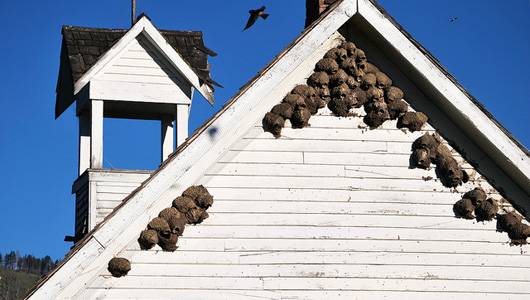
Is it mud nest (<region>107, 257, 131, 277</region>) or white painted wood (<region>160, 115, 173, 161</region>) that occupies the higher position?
white painted wood (<region>160, 115, 173, 161</region>)

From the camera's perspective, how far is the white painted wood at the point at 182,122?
2114cm

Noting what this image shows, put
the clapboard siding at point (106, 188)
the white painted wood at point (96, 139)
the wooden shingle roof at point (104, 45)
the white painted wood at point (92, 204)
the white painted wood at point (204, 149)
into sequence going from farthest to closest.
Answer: the wooden shingle roof at point (104, 45)
the white painted wood at point (96, 139)
the clapboard siding at point (106, 188)
the white painted wood at point (92, 204)
the white painted wood at point (204, 149)

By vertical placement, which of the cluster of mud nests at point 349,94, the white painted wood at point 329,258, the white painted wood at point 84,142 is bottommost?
the white painted wood at point 329,258

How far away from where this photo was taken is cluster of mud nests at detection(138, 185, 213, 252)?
1307 cm

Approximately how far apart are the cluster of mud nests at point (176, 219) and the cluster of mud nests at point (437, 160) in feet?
7.96

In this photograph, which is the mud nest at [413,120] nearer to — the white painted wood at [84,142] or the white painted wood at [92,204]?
the white painted wood at [92,204]

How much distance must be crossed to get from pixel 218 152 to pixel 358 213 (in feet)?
5.53

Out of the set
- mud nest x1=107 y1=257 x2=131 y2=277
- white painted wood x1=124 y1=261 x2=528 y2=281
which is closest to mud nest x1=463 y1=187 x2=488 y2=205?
white painted wood x1=124 y1=261 x2=528 y2=281

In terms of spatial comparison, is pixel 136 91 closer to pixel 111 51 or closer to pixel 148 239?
pixel 111 51

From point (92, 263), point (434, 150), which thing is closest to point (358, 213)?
point (434, 150)

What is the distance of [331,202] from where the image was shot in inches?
540

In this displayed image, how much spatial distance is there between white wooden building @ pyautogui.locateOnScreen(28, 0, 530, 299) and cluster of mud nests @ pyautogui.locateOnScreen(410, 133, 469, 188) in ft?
0.28

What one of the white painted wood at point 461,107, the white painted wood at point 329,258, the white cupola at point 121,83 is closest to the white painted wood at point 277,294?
the white painted wood at point 329,258

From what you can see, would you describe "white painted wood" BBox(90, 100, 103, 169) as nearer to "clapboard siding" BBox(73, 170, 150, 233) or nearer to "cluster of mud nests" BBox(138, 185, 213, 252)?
"clapboard siding" BBox(73, 170, 150, 233)
